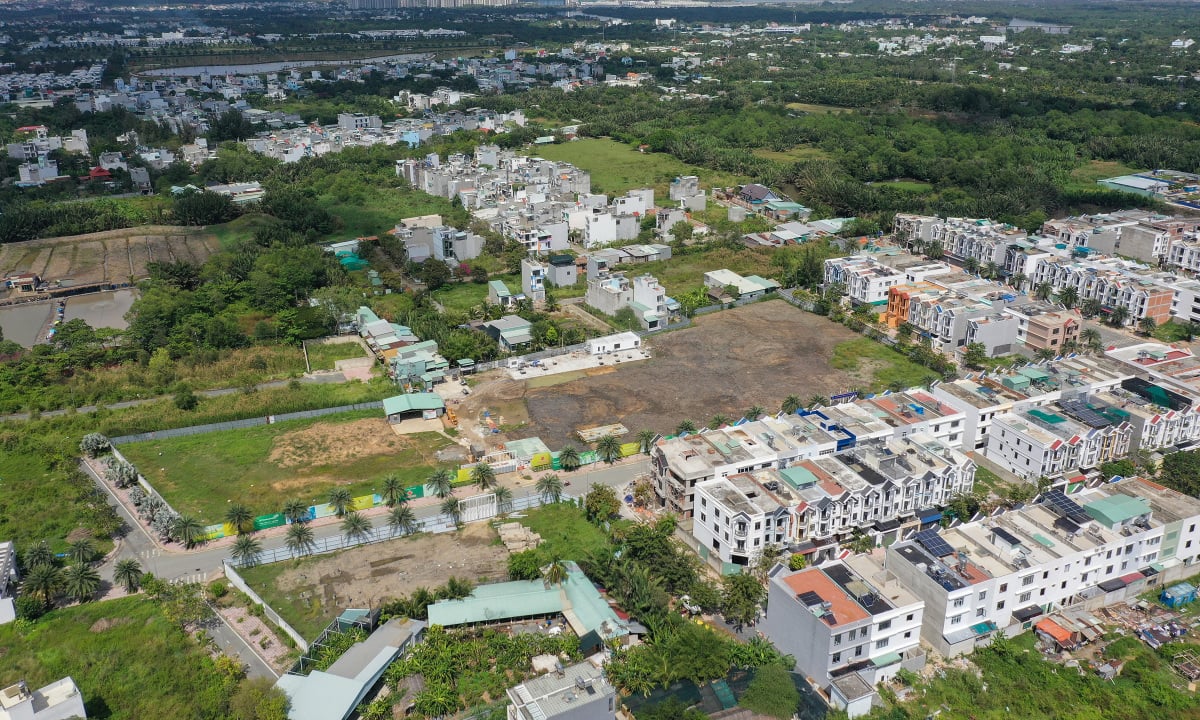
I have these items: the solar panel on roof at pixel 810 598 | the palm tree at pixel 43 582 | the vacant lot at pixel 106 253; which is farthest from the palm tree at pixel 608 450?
the vacant lot at pixel 106 253

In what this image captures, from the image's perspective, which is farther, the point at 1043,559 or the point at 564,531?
the point at 564,531

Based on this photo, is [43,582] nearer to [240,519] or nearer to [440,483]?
[240,519]

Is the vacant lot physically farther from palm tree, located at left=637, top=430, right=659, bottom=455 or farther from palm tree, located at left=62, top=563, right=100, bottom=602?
palm tree, located at left=637, top=430, right=659, bottom=455

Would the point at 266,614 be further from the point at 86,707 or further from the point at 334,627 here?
the point at 86,707

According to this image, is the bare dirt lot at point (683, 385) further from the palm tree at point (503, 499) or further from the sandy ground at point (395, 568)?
the sandy ground at point (395, 568)

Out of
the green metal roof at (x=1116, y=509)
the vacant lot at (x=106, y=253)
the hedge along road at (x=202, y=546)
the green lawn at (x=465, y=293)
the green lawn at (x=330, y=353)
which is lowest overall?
the hedge along road at (x=202, y=546)

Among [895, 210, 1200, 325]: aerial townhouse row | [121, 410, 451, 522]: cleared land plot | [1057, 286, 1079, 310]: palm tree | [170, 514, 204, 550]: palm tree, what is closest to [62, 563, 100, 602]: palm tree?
[170, 514, 204, 550]: palm tree

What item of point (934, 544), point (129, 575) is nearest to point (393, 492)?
point (129, 575)
